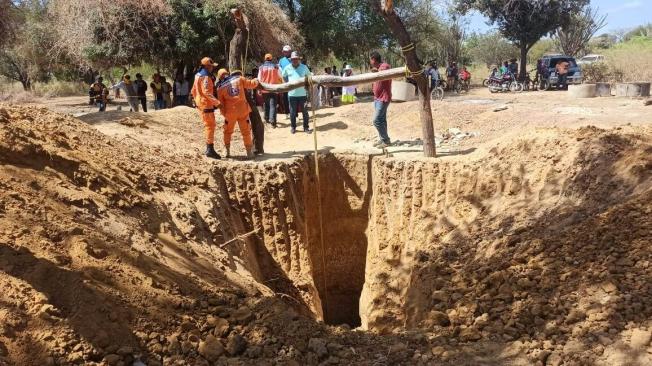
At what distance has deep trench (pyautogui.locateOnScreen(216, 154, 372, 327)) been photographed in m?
7.27

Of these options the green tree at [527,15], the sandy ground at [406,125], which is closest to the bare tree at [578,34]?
the green tree at [527,15]

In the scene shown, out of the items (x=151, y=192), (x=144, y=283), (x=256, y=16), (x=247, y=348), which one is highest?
(x=256, y=16)

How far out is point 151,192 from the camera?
5727 mm

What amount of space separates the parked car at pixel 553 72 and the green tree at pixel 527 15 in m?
1.16

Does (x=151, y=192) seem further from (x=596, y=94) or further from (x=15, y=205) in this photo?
(x=596, y=94)

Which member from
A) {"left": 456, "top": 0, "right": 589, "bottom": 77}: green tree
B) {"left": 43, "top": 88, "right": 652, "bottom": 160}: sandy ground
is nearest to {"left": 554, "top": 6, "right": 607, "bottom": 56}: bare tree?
{"left": 456, "top": 0, "right": 589, "bottom": 77}: green tree

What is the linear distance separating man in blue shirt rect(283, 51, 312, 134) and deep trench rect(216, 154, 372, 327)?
1749 millimetres

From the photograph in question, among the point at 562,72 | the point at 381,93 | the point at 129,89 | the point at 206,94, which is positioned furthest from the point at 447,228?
the point at 562,72

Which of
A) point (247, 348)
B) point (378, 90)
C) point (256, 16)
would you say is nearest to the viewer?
point (247, 348)

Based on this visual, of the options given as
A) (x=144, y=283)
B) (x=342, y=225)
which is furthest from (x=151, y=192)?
(x=342, y=225)

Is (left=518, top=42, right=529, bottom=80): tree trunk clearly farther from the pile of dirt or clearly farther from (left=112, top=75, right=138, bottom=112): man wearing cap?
the pile of dirt

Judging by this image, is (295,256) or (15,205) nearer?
(15,205)

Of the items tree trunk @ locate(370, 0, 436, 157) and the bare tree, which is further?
the bare tree

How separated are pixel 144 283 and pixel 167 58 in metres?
11.8
